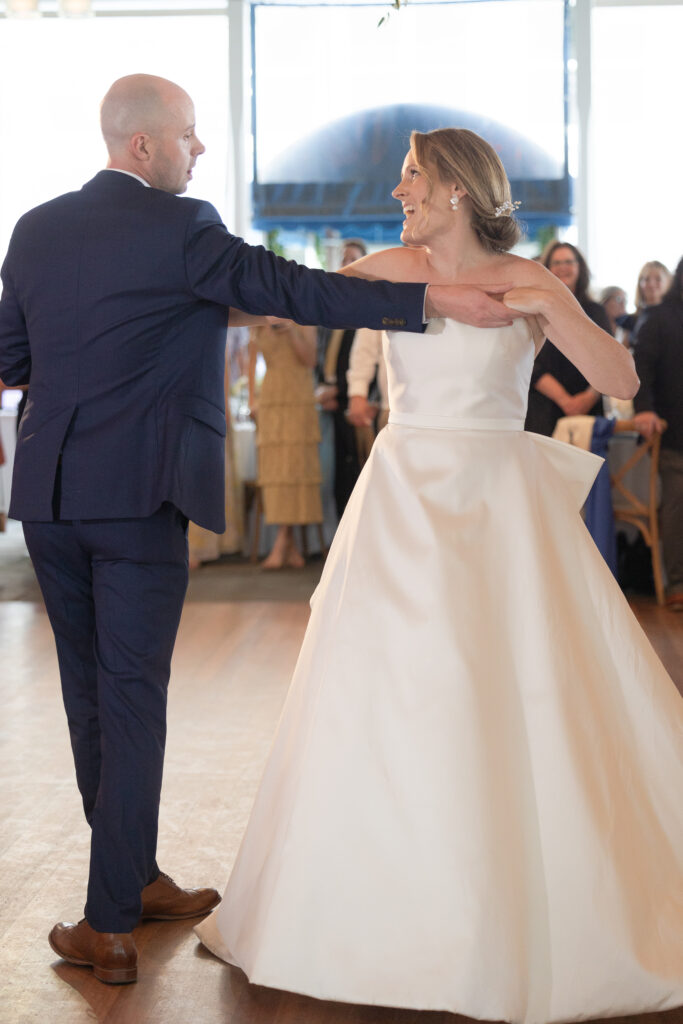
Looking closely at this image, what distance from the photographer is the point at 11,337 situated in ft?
7.51

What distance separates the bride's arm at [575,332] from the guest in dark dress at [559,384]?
3.36m

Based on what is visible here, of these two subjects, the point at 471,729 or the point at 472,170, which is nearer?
the point at 471,729

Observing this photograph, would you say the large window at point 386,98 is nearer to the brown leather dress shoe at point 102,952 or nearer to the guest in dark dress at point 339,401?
the guest in dark dress at point 339,401

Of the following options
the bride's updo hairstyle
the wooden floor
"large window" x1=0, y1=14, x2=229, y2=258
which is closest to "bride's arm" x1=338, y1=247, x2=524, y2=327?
the bride's updo hairstyle

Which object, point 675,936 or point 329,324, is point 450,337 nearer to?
point 329,324

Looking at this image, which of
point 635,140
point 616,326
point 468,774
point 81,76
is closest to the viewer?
point 468,774

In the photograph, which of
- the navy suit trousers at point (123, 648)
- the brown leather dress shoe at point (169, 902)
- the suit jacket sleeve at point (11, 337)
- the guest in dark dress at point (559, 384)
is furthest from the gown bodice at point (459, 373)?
the guest in dark dress at point (559, 384)

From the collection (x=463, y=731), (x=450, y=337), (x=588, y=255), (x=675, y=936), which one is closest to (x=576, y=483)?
(x=450, y=337)

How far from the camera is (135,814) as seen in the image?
2.24 m

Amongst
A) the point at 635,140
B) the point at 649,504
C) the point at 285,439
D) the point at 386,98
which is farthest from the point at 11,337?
the point at 635,140

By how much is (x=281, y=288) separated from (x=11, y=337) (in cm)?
54

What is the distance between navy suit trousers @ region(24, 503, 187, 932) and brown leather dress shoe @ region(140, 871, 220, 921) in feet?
0.73

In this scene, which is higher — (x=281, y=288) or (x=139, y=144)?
(x=139, y=144)

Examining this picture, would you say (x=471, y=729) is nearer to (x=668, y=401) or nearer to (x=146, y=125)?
(x=146, y=125)
